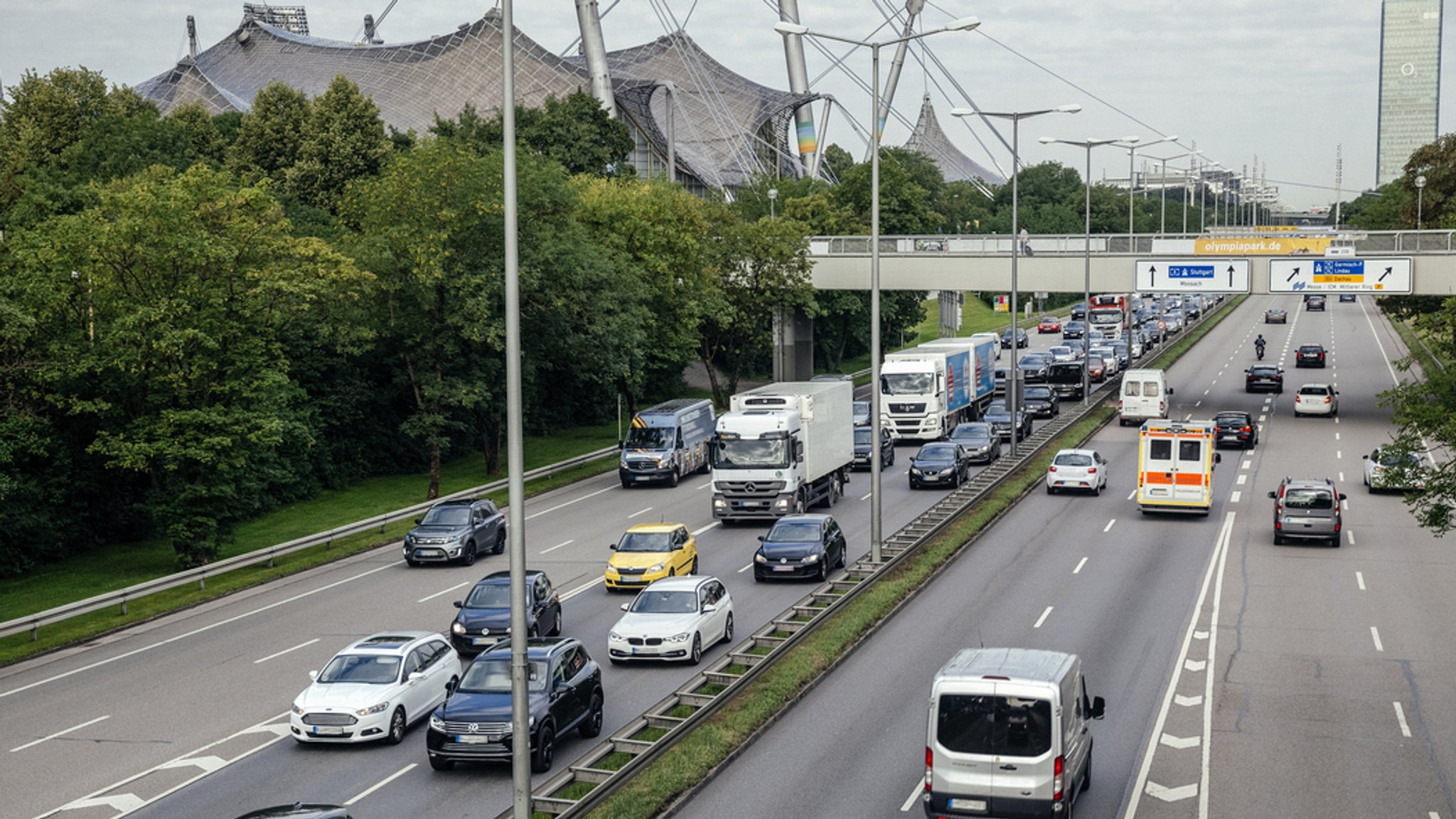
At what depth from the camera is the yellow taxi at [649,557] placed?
34.3m

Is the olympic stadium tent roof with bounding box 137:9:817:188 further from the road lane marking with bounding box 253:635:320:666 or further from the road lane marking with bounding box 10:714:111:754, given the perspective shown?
the road lane marking with bounding box 10:714:111:754

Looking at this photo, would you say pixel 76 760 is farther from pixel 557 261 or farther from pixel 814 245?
pixel 814 245

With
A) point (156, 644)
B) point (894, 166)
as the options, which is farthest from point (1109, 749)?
point (894, 166)

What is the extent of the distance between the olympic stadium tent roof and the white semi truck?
92531 mm

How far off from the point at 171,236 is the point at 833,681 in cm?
2445

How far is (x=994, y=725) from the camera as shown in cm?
1733

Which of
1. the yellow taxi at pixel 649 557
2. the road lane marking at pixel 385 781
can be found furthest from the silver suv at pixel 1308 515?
the road lane marking at pixel 385 781

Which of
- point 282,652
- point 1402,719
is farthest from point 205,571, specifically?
point 1402,719

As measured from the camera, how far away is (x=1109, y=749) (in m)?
21.8

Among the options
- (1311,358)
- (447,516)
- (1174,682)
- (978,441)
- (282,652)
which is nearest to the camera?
(1174,682)

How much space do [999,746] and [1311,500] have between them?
83.4 feet

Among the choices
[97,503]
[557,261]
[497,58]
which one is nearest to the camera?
[97,503]

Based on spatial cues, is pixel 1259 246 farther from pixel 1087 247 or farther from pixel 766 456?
pixel 766 456

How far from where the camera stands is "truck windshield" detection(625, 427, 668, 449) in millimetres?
53094
